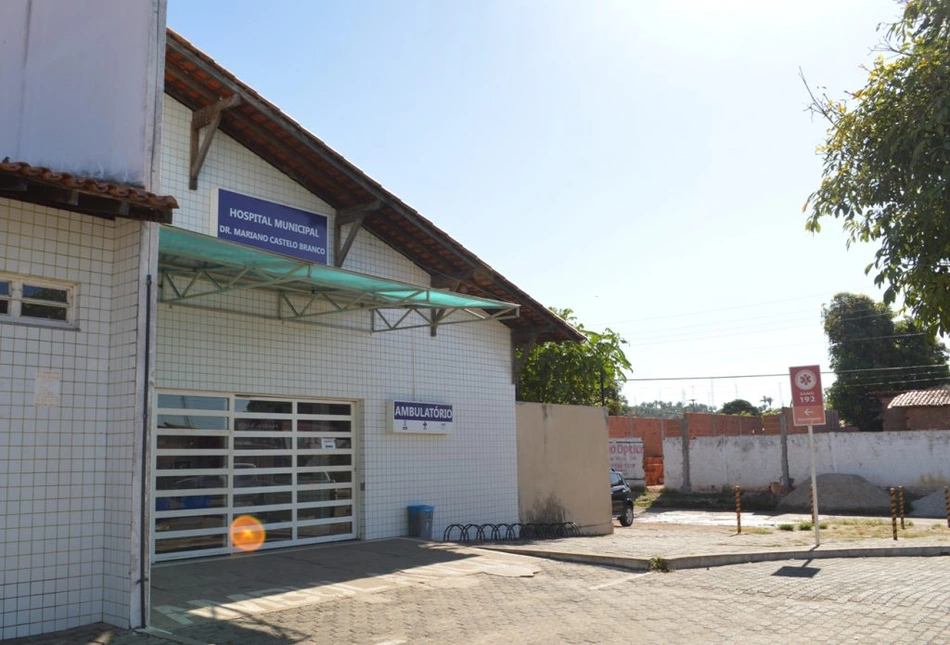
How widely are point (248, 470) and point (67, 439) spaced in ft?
17.9

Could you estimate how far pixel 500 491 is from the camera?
682 inches

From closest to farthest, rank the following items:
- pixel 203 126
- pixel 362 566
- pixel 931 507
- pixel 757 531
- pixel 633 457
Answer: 1. pixel 362 566
2. pixel 203 126
3. pixel 757 531
4. pixel 931 507
5. pixel 633 457

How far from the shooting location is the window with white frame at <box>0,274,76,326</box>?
7328mm

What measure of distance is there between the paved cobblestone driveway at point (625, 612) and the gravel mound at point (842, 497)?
19.3m

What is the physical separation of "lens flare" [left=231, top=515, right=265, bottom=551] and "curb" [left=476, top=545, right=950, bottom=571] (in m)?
3.69

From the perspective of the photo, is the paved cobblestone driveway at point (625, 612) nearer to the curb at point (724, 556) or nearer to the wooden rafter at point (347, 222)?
the curb at point (724, 556)

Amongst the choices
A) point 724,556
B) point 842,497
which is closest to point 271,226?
point 724,556

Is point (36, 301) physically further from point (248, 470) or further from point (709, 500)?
point (709, 500)

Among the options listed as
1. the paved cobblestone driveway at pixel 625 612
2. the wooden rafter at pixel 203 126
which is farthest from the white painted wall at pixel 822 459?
the wooden rafter at pixel 203 126

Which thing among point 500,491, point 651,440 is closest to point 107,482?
point 500,491

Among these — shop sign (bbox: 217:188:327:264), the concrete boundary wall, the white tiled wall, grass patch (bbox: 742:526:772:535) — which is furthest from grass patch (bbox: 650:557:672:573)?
grass patch (bbox: 742:526:772:535)

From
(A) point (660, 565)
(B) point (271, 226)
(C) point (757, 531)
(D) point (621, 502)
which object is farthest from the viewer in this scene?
(D) point (621, 502)

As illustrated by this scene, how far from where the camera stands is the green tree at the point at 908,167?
593cm

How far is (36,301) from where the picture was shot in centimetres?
750
